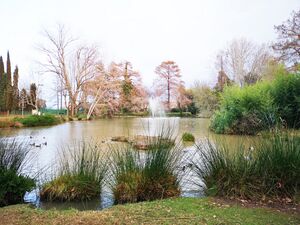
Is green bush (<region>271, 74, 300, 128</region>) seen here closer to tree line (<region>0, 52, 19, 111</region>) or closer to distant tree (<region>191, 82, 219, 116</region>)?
distant tree (<region>191, 82, 219, 116</region>)

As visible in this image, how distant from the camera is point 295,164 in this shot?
3.30 m

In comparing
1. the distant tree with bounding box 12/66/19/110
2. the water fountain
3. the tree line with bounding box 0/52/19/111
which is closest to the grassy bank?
the tree line with bounding box 0/52/19/111

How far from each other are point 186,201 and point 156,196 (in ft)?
1.59

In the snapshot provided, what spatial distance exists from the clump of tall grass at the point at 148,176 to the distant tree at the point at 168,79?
32.1 metres

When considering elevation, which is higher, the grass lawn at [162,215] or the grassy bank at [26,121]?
the grassy bank at [26,121]

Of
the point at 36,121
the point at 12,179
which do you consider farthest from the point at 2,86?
the point at 12,179

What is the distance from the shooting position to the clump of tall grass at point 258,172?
10.8 feet

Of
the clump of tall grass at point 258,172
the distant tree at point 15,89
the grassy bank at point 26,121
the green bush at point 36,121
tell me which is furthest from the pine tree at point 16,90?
the clump of tall grass at point 258,172

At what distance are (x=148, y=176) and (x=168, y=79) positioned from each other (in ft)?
108

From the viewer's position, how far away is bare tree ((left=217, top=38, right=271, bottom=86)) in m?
26.9

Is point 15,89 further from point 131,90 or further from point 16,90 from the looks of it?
point 131,90

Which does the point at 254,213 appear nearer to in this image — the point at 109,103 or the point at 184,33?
the point at 184,33

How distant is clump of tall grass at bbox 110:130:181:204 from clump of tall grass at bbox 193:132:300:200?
412 millimetres

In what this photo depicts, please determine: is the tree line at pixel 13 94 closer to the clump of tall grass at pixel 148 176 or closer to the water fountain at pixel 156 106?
the water fountain at pixel 156 106
